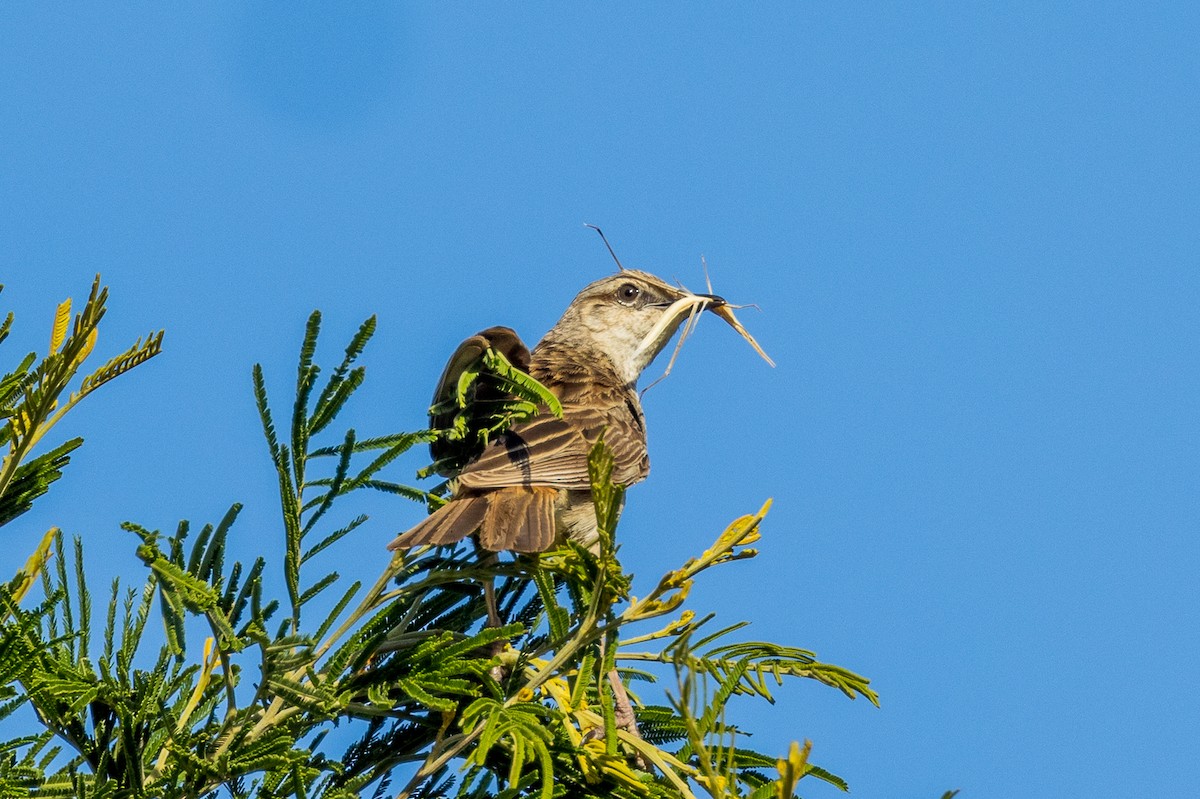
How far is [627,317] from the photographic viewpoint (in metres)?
7.97

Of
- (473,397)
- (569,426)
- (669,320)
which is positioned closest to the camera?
(473,397)

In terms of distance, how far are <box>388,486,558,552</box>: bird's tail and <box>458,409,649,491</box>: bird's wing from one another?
80 millimetres

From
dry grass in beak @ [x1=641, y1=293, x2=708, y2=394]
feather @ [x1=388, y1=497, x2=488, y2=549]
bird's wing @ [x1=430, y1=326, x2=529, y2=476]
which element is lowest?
feather @ [x1=388, y1=497, x2=488, y2=549]

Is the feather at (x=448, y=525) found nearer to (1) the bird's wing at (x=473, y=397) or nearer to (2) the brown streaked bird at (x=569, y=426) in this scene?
(2) the brown streaked bird at (x=569, y=426)

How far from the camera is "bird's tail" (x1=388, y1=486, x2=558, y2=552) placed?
431 centimetres

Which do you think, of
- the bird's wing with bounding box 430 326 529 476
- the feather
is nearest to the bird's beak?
the bird's wing with bounding box 430 326 529 476

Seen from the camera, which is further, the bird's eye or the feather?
the bird's eye

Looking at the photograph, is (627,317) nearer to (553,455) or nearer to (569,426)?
(569,426)

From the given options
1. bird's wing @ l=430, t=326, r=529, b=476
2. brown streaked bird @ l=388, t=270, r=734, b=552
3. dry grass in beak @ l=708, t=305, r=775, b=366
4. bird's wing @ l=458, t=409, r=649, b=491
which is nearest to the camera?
brown streaked bird @ l=388, t=270, r=734, b=552

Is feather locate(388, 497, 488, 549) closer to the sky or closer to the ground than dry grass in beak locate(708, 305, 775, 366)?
closer to the ground

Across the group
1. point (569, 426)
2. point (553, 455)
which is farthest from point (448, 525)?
point (569, 426)

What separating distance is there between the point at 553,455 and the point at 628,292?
293 cm

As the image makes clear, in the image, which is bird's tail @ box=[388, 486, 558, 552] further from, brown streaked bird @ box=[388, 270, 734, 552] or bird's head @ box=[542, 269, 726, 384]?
bird's head @ box=[542, 269, 726, 384]

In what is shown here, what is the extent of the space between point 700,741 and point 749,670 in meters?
1.28
